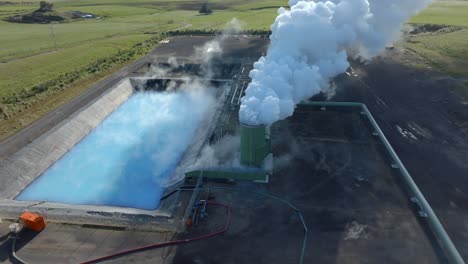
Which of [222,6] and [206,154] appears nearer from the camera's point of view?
[206,154]

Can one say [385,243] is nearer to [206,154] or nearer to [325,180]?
[325,180]

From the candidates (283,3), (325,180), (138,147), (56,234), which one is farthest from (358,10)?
(283,3)

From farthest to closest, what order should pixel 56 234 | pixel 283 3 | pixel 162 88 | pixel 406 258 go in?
1. pixel 283 3
2. pixel 162 88
3. pixel 56 234
4. pixel 406 258

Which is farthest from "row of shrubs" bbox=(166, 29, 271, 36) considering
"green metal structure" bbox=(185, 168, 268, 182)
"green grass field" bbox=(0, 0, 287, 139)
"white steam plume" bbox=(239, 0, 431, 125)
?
"green metal structure" bbox=(185, 168, 268, 182)

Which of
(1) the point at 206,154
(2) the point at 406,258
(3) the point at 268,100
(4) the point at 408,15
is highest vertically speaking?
(4) the point at 408,15

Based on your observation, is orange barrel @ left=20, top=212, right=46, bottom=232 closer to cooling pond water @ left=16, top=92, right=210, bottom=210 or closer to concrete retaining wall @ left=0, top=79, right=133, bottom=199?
cooling pond water @ left=16, top=92, right=210, bottom=210

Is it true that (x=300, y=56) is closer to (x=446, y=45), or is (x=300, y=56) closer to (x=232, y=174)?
(x=232, y=174)
